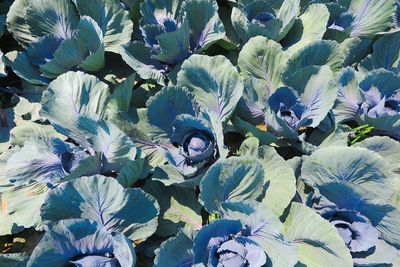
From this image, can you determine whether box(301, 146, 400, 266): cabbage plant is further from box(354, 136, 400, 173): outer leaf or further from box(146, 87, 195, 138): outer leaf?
box(146, 87, 195, 138): outer leaf

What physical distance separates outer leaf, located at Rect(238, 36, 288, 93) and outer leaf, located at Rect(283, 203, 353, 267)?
50 centimetres

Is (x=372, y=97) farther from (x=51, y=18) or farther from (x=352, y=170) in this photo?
(x=51, y=18)

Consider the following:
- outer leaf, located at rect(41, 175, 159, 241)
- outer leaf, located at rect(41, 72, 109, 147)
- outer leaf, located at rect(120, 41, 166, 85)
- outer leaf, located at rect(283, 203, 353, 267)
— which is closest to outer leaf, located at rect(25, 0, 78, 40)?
outer leaf, located at rect(120, 41, 166, 85)

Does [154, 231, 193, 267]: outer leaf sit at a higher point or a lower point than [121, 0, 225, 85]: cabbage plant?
lower

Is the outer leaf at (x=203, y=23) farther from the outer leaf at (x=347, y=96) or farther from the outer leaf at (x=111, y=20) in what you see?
the outer leaf at (x=347, y=96)

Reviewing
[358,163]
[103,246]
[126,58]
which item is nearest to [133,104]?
[126,58]

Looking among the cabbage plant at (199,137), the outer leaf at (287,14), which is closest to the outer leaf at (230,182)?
the cabbage plant at (199,137)

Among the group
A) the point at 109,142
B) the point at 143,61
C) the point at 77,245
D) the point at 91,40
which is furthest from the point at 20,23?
the point at 77,245

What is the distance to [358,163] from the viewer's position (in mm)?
1368

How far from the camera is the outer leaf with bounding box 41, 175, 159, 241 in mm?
1225

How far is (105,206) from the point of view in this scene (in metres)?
A: 1.27

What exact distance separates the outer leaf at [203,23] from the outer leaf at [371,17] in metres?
0.59

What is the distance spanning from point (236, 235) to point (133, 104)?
665 mm

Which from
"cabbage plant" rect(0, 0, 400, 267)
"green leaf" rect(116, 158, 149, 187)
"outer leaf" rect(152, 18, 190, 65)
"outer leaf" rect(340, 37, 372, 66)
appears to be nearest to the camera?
"cabbage plant" rect(0, 0, 400, 267)
